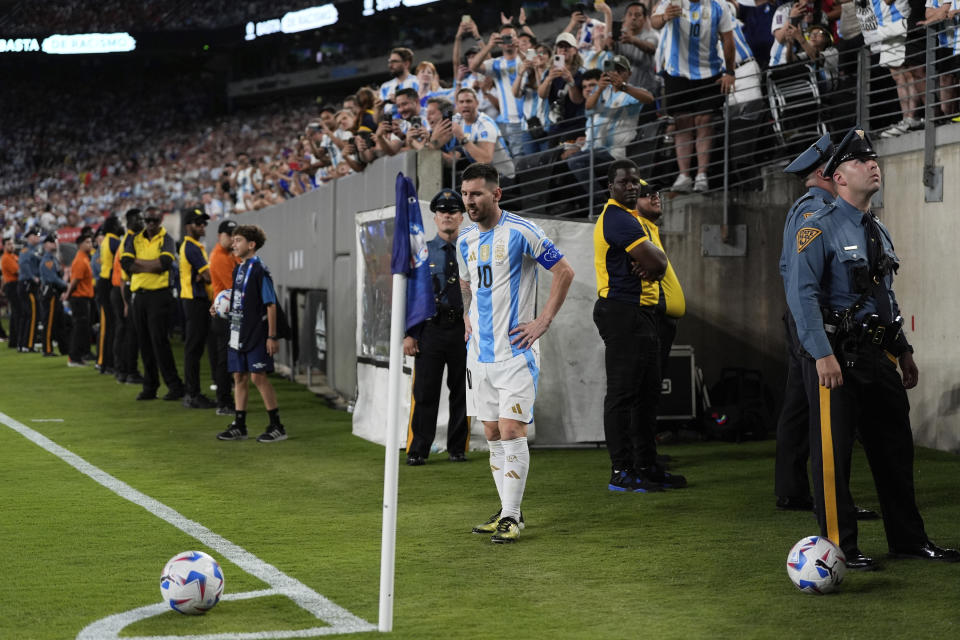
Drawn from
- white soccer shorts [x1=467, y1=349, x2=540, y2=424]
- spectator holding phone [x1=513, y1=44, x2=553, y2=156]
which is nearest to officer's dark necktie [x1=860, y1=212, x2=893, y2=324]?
white soccer shorts [x1=467, y1=349, x2=540, y2=424]

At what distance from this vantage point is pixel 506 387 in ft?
21.7

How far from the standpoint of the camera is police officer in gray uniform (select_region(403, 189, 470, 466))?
9.59 metres

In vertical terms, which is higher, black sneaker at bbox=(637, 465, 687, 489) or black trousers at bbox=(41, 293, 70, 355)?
black trousers at bbox=(41, 293, 70, 355)

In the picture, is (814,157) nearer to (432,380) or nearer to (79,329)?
(432,380)

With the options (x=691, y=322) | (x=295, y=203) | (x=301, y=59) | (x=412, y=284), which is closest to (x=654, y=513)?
(x=412, y=284)

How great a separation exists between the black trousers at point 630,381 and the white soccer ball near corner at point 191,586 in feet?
12.4

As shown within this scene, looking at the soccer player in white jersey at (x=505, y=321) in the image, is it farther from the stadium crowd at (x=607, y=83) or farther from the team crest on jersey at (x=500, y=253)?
the stadium crowd at (x=607, y=83)

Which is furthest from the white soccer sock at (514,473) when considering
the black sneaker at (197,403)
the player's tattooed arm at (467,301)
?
the black sneaker at (197,403)

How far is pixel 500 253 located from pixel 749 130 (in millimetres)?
5992

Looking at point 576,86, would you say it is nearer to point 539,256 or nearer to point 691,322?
point 691,322

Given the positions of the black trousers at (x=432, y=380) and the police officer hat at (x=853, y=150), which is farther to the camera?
the black trousers at (x=432, y=380)

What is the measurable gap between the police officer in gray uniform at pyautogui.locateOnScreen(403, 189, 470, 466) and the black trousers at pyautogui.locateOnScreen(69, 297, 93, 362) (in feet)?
37.5

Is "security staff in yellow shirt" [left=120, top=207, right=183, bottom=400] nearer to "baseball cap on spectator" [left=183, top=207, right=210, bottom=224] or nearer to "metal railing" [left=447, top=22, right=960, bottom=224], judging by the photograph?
"baseball cap on spectator" [left=183, top=207, right=210, bottom=224]

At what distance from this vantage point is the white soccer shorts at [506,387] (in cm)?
660
